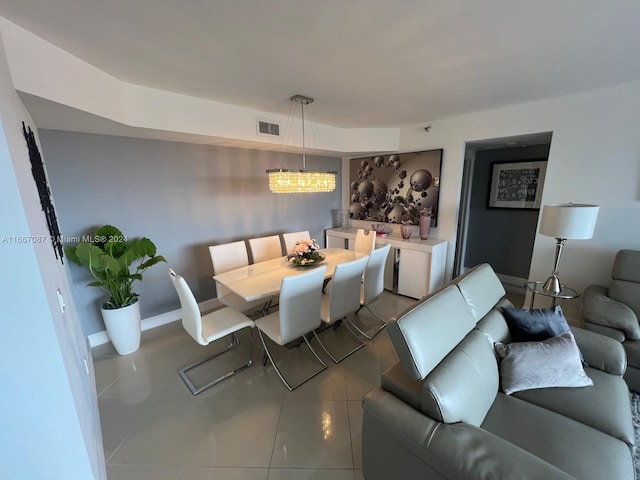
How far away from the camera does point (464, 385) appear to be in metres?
1.19

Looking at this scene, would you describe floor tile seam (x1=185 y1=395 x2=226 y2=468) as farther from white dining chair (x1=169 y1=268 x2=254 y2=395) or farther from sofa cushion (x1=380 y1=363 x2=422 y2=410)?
sofa cushion (x1=380 y1=363 x2=422 y2=410)

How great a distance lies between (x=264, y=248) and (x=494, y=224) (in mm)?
3593

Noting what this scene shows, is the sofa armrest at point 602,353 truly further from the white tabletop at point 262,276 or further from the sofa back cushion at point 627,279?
the white tabletop at point 262,276

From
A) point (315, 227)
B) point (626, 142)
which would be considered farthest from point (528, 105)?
point (315, 227)

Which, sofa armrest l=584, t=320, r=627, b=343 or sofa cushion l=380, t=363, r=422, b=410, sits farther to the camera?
sofa armrest l=584, t=320, r=627, b=343

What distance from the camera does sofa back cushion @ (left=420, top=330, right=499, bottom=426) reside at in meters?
1.08

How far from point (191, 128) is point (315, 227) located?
8.14 feet

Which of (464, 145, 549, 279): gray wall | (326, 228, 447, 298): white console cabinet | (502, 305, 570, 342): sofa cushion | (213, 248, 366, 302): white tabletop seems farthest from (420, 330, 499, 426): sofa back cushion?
(464, 145, 549, 279): gray wall

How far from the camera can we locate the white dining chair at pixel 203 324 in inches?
74.4

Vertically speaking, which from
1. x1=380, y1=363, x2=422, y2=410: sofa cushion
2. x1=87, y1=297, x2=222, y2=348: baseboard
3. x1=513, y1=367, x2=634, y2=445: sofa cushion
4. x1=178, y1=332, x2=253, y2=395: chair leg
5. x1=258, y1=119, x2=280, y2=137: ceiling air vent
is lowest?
x1=178, y1=332, x2=253, y2=395: chair leg

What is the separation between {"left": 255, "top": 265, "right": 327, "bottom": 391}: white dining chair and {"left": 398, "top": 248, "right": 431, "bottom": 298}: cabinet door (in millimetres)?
1865

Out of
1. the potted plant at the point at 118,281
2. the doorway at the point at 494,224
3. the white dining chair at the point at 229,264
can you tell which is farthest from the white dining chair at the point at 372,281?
the potted plant at the point at 118,281

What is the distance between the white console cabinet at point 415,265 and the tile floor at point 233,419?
130 cm

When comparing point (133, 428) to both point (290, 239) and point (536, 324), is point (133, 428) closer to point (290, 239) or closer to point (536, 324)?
point (290, 239)
